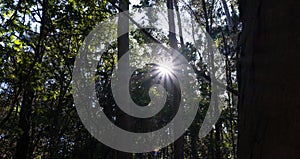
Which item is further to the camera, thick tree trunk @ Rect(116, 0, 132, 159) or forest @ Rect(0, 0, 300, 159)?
thick tree trunk @ Rect(116, 0, 132, 159)

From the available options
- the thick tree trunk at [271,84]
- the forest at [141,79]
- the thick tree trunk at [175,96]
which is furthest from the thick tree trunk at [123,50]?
the thick tree trunk at [271,84]

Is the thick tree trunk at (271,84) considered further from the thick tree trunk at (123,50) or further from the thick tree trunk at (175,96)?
the thick tree trunk at (175,96)

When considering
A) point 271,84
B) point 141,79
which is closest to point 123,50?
point 141,79

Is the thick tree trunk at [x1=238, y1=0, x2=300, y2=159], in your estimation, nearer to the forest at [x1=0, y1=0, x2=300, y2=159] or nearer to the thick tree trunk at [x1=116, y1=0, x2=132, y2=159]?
the forest at [x1=0, y1=0, x2=300, y2=159]

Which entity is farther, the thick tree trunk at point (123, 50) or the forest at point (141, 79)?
the thick tree trunk at point (123, 50)

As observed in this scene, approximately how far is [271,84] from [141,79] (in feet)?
39.9

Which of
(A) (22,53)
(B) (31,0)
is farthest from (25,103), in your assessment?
(B) (31,0)

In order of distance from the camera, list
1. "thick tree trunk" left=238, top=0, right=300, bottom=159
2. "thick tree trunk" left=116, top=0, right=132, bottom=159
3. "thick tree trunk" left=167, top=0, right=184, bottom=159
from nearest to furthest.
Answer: "thick tree trunk" left=238, top=0, right=300, bottom=159 → "thick tree trunk" left=116, top=0, right=132, bottom=159 → "thick tree trunk" left=167, top=0, right=184, bottom=159

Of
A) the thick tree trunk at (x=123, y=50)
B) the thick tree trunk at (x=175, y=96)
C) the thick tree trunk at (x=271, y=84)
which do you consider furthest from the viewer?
the thick tree trunk at (x=175, y=96)

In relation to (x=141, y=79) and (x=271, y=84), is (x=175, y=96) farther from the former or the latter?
(x=271, y=84)

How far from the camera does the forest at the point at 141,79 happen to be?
0.60 metres

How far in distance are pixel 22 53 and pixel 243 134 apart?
6.16m

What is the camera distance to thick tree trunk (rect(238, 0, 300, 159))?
22.1 inches

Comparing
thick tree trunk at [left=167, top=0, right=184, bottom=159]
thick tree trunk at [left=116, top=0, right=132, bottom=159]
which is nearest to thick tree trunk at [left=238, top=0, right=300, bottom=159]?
thick tree trunk at [left=116, top=0, right=132, bottom=159]
